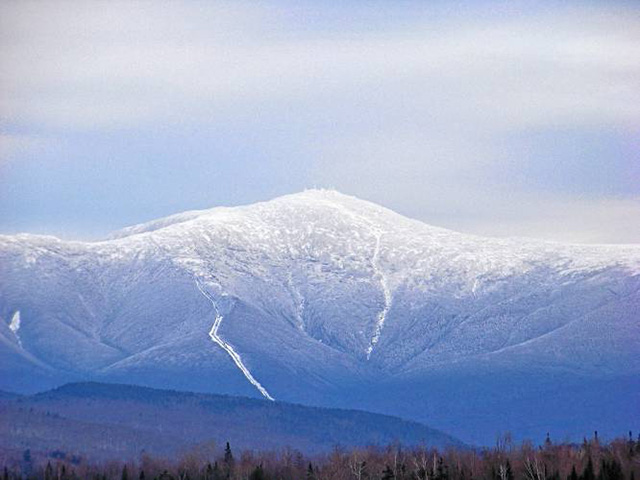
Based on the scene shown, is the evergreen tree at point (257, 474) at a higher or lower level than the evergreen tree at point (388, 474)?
higher

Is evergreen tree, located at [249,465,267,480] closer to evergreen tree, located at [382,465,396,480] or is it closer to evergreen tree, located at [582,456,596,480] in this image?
evergreen tree, located at [382,465,396,480]

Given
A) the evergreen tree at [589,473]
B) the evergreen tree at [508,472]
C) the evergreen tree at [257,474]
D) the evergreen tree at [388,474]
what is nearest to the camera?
the evergreen tree at [589,473]

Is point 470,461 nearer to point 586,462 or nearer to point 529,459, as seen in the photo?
point 529,459

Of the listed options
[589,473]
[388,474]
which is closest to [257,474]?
[388,474]

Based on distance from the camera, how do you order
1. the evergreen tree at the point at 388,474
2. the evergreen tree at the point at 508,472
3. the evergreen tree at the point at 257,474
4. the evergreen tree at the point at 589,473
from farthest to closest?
the evergreen tree at the point at 257,474, the evergreen tree at the point at 388,474, the evergreen tree at the point at 508,472, the evergreen tree at the point at 589,473

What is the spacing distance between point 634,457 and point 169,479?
163 ft

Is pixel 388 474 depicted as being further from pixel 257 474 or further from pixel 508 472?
pixel 257 474

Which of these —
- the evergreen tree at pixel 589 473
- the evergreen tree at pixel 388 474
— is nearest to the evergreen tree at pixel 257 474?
the evergreen tree at pixel 388 474

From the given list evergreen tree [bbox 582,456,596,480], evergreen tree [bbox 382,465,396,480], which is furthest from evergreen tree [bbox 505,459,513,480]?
evergreen tree [bbox 382,465,396,480]

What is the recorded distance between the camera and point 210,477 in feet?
650

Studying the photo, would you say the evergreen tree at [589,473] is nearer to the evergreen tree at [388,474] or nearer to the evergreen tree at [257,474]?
the evergreen tree at [388,474]

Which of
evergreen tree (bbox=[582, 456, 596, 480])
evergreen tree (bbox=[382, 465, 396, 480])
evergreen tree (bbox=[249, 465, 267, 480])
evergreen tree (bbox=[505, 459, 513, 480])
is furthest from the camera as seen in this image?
evergreen tree (bbox=[249, 465, 267, 480])

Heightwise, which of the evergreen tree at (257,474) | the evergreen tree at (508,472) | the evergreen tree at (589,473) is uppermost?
the evergreen tree at (257,474)

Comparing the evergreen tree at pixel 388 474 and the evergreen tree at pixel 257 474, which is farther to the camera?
the evergreen tree at pixel 257 474
